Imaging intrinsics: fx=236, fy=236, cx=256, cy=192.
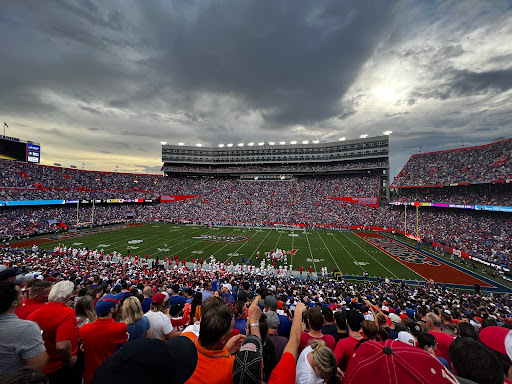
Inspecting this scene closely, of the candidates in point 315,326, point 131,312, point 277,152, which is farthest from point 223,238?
point 277,152

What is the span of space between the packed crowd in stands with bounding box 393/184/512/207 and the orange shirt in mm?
38954

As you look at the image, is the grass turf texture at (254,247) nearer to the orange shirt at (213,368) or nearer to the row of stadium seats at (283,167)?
the orange shirt at (213,368)

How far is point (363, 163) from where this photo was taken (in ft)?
213

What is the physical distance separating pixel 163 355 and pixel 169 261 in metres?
23.4

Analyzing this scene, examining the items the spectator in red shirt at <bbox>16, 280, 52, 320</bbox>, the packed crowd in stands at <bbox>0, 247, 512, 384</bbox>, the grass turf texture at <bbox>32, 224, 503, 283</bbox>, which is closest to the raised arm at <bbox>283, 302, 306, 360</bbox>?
the packed crowd in stands at <bbox>0, 247, 512, 384</bbox>

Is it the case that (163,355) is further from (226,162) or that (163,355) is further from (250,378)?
(226,162)

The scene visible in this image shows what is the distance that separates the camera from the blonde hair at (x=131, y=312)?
363 centimetres

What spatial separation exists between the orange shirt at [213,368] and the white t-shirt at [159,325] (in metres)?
2.28

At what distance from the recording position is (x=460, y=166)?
1569 inches

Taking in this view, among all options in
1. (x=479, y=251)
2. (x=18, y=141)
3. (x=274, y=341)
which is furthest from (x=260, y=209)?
(x=274, y=341)

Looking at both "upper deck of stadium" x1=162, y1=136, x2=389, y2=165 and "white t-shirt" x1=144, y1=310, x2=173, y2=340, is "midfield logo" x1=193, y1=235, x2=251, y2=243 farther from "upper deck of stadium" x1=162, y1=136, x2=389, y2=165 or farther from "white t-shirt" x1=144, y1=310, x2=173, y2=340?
"upper deck of stadium" x1=162, y1=136, x2=389, y2=165

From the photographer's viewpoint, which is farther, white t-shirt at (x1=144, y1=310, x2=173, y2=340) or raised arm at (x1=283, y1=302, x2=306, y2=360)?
white t-shirt at (x1=144, y1=310, x2=173, y2=340)

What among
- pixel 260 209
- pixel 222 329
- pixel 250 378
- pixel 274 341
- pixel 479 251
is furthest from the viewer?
pixel 260 209

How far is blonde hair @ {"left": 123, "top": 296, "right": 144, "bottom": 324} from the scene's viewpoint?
3627mm
